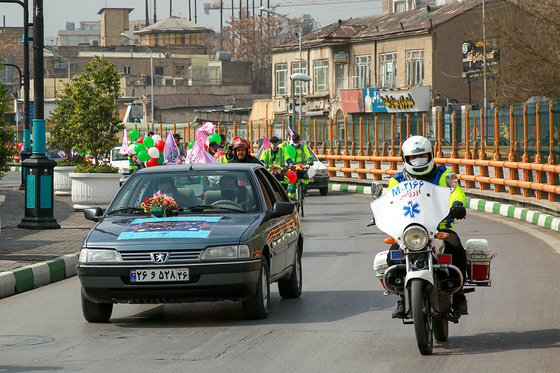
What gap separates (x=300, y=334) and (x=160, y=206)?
1841 mm

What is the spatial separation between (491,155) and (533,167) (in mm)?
4083

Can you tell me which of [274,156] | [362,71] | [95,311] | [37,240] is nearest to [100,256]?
[95,311]

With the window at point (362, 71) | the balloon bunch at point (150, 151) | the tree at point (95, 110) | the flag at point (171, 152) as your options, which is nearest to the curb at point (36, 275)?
the balloon bunch at point (150, 151)

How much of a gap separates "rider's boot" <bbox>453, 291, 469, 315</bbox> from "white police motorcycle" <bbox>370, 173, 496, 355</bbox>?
0.15 feet

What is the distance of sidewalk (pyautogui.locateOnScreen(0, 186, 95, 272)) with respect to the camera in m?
11.4

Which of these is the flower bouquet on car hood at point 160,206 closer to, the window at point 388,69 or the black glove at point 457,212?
the black glove at point 457,212

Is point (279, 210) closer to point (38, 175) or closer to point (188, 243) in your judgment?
point (188, 243)

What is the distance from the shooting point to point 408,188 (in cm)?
629

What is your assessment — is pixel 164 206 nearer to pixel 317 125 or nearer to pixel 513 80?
pixel 317 125

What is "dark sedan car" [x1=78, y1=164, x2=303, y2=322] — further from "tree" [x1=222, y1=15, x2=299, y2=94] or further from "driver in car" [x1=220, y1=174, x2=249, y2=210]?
"tree" [x1=222, y1=15, x2=299, y2=94]

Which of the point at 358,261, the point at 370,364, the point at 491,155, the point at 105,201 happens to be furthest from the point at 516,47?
the point at 370,364

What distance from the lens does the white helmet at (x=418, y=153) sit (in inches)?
259

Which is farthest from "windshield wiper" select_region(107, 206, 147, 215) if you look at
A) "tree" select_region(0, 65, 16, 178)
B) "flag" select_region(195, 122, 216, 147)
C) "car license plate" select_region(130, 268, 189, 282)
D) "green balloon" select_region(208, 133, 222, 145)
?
"flag" select_region(195, 122, 216, 147)

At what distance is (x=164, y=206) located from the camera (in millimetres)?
7953
